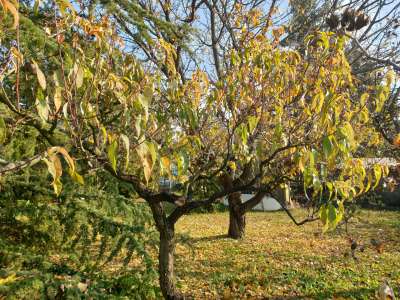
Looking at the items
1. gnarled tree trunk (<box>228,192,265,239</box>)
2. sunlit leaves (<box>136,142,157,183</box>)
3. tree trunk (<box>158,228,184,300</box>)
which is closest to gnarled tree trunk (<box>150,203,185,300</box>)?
tree trunk (<box>158,228,184,300</box>)

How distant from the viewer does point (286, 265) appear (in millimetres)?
5160

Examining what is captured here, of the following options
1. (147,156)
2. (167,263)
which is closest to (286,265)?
(167,263)

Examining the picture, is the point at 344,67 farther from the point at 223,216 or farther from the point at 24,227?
the point at 223,216

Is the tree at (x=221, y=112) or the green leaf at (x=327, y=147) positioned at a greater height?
the tree at (x=221, y=112)

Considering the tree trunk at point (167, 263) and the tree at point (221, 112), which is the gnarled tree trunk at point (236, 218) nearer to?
the tree at point (221, 112)

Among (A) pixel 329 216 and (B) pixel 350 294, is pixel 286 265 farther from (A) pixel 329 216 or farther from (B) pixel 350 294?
(A) pixel 329 216

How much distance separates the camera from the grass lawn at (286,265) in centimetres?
419

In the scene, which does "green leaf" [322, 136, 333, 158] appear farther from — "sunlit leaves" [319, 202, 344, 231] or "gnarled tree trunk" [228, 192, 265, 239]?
"gnarled tree trunk" [228, 192, 265, 239]

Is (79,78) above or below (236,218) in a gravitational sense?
above

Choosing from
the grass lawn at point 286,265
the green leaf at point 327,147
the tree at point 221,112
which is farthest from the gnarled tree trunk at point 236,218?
the green leaf at point 327,147

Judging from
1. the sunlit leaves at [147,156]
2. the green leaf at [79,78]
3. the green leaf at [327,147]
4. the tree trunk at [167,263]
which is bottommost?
the tree trunk at [167,263]

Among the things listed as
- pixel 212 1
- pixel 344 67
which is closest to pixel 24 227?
pixel 344 67

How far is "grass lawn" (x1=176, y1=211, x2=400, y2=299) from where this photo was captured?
13.8 feet

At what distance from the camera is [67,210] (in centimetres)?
321
